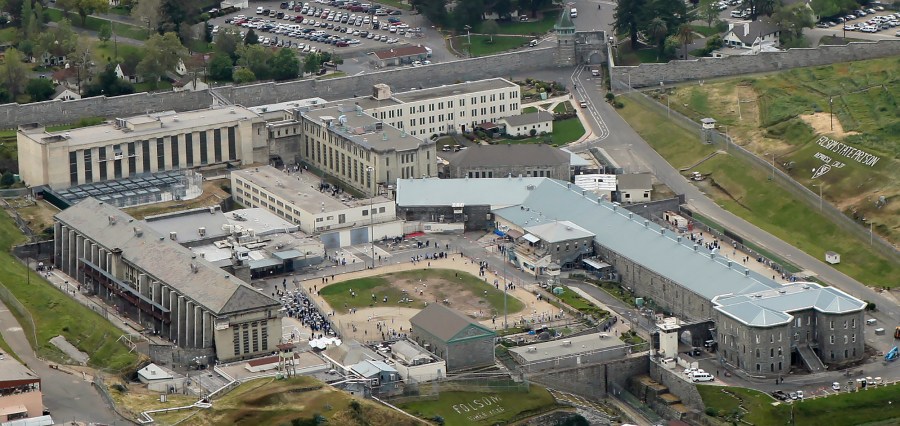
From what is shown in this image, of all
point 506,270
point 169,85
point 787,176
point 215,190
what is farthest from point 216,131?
point 787,176

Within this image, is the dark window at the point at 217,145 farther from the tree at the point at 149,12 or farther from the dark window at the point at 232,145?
the tree at the point at 149,12

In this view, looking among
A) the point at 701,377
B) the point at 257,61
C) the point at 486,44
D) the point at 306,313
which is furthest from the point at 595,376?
the point at 486,44

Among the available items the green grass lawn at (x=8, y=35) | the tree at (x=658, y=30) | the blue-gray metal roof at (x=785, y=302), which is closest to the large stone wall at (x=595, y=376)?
the blue-gray metal roof at (x=785, y=302)

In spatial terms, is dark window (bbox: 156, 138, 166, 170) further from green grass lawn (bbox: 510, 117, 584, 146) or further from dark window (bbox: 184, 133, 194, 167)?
green grass lawn (bbox: 510, 117, 584, 146)

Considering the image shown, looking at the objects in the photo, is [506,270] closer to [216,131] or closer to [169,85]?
[216,131]

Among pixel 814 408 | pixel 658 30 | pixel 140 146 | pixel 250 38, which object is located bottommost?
pixel 814 408

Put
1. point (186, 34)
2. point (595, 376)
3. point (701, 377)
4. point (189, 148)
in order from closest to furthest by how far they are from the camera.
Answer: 1. point (701, 377)
2. point (595, 376)
3. point (189, 148)
4. point (186, 34)

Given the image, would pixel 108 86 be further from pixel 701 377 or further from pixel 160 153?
pixel 701 377
